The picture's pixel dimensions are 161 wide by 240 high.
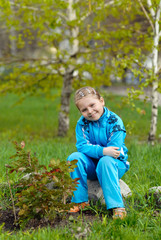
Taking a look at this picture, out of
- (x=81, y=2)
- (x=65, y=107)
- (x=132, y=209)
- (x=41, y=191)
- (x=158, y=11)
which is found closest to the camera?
(x=41, y=191)

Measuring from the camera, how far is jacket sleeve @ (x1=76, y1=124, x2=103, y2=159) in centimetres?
263

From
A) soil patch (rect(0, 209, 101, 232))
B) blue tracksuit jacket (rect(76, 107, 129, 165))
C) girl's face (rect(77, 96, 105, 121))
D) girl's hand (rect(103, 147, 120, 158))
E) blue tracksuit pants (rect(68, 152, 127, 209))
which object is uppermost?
girl's face (rect(77, 96, 105, 121))

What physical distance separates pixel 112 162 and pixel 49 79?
4981 mm

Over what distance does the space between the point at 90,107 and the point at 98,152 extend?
41 centimetres

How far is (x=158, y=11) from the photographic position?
15.6 ft

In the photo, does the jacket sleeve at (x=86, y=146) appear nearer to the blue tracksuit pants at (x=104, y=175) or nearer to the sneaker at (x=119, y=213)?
the blue tracksuit pants at (x=104, y=175)

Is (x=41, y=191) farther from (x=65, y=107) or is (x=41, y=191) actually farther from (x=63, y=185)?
(x=65, y=107)

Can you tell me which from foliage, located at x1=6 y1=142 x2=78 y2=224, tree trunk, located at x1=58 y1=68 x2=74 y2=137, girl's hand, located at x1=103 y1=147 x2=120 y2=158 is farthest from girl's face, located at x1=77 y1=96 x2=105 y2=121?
tree trunk, located at x1=58 y1=68 x2=74 y2=137

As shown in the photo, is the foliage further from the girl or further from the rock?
the rock

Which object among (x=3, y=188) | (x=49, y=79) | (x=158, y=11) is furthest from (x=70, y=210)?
(x=49, y=79)

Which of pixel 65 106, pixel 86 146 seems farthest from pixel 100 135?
pixel 65 106

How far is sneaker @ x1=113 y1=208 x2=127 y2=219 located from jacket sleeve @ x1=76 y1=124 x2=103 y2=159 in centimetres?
49

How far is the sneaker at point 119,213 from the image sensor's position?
7.79 feet

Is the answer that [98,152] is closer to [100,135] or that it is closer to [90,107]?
[100,135]
